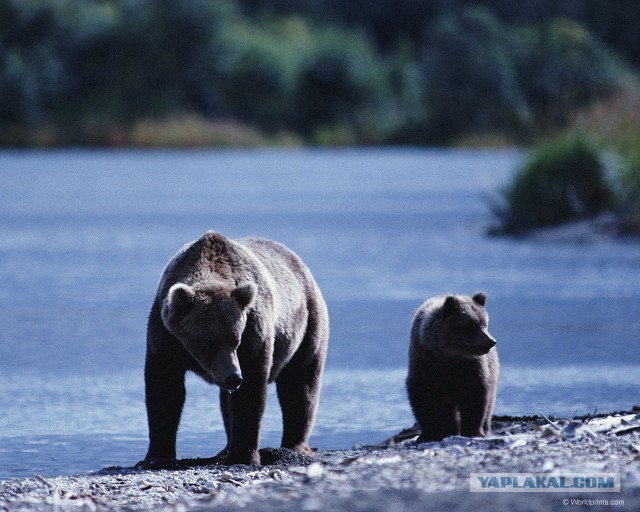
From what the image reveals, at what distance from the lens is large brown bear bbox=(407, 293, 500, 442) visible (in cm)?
729

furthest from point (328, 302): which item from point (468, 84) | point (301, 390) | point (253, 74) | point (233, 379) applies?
point (253, 74)

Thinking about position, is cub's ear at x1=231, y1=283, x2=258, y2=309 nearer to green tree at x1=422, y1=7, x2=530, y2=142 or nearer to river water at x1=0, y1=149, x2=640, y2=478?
river water at x1=0, y1=149, x2=640, y2=478

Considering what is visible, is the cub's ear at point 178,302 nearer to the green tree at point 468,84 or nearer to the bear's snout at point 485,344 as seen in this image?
the bear's snout at point 485,344

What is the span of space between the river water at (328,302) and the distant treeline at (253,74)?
94.0ft

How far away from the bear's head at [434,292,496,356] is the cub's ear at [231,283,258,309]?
5.66 ft

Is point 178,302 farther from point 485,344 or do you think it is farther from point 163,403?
point 485,344

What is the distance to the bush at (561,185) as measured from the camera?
796 inches

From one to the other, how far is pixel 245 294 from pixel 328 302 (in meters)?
7.77

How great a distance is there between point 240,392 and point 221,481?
445 mm

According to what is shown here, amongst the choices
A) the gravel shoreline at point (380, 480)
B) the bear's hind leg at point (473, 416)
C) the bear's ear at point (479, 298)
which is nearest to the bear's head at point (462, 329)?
the bear's ear at point (479, 298)

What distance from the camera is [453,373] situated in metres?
7.45

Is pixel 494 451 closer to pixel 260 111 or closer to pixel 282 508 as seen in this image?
pixel 282 508

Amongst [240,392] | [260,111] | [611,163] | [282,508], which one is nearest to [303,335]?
[240,392]

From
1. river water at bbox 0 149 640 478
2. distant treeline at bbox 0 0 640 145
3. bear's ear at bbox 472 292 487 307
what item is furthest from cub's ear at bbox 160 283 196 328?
distant treeline at bbox 0 0 640 145
